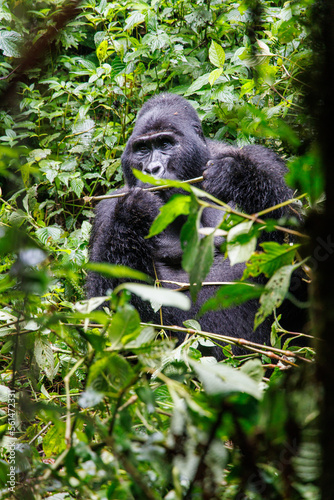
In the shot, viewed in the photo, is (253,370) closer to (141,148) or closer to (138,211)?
(138,211)

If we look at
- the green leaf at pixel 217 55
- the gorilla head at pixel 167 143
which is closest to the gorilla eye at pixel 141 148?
the gorilla head at pixel 167 143

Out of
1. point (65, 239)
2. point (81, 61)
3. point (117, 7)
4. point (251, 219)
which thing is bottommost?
point (65, 239)

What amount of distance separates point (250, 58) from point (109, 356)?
1729 mm

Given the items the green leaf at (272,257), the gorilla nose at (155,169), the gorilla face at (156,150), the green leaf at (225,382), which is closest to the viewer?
the green leaf at (225,382)

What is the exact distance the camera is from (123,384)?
0.72 meters

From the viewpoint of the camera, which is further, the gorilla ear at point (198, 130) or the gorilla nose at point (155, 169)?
the gorilla ear at point (198, 130)

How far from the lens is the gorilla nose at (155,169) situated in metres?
2.77

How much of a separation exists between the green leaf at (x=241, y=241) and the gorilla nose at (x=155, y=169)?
2052 mm

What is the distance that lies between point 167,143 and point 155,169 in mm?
314

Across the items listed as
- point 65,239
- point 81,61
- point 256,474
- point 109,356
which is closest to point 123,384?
point 109,356

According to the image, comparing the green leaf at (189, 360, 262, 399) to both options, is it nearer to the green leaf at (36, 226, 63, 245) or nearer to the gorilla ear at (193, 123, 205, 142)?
the green leaf at (36, 226, 63, 245)

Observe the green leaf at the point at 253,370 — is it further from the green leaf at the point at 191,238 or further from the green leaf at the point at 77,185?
the green leaf at the point at 77,185

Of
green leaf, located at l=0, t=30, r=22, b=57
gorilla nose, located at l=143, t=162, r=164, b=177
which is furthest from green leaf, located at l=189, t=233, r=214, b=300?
green leaf, located at l=0, t=30, r=22, b=57

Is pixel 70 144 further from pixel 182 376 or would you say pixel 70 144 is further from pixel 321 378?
pixel 321 378
